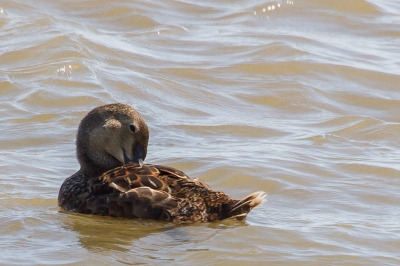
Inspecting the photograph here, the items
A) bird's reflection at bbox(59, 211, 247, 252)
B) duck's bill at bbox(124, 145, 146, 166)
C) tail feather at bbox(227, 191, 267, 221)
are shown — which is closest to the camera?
bird's reflection at bbox(59, 211, 247, 252)

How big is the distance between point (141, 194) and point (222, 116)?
10.3 feet

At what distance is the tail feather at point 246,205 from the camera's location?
654 centimetres

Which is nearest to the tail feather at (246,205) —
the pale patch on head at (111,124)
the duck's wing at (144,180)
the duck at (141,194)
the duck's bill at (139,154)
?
the duck at (141,194)

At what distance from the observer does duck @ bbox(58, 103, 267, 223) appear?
6.57 meters

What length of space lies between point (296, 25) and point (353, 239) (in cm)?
702

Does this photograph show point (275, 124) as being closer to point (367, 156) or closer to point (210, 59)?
point (367, 156)

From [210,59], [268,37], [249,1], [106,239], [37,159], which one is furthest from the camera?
[249,1]

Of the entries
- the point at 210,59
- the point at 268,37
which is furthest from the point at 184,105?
the point at 268,37

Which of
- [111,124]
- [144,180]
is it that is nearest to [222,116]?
[111,124]

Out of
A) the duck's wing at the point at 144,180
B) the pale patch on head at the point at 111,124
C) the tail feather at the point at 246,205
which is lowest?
the tail feather at the point at 246,205

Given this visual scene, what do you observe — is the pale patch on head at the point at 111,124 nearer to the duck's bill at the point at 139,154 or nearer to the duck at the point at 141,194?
the duck at the point at 141,194

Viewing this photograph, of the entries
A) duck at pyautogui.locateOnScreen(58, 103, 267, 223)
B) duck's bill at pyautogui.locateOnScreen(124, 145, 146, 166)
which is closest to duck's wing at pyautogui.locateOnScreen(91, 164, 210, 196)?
duck at pyautogui.locateOnScreen(58, 103, 267, 223)

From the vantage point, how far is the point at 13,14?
12.5m

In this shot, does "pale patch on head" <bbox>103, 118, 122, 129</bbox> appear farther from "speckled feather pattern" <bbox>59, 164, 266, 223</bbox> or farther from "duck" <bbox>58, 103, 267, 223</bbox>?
"speckled feather pattern" <bbox>59, 164, 266, 223</bbox>
